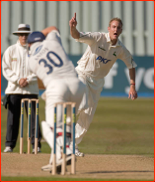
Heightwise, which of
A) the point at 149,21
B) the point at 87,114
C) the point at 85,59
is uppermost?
the point at 149,21

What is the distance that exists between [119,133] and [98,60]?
13.3 ft

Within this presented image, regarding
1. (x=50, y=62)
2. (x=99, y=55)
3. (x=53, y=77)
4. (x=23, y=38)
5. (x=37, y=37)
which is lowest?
(x=53, y=77)

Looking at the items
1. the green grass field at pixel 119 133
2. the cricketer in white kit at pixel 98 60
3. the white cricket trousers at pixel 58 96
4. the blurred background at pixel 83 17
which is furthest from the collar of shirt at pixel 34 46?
the blurred background at pixel 83 17

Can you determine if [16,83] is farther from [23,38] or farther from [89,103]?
[89,103]

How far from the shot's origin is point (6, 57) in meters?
6.43

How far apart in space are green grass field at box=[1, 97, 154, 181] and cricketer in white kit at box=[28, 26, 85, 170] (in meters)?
0.63

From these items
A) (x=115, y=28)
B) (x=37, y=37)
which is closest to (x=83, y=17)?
(x=115, y=28)

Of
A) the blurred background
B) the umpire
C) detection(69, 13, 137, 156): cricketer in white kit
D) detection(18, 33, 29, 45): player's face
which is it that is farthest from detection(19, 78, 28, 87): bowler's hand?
the blurred background

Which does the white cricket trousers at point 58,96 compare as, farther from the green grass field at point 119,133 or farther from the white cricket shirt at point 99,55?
the white cricket shirt at point 99,55

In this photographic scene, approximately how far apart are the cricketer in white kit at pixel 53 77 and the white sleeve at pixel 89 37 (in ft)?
3.39

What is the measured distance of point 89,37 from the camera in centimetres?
543

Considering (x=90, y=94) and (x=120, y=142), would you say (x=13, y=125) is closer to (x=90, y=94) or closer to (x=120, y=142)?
(x=90, y=94)

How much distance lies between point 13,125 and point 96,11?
2213 cm

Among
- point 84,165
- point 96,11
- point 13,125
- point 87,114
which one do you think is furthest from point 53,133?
point 96,11
